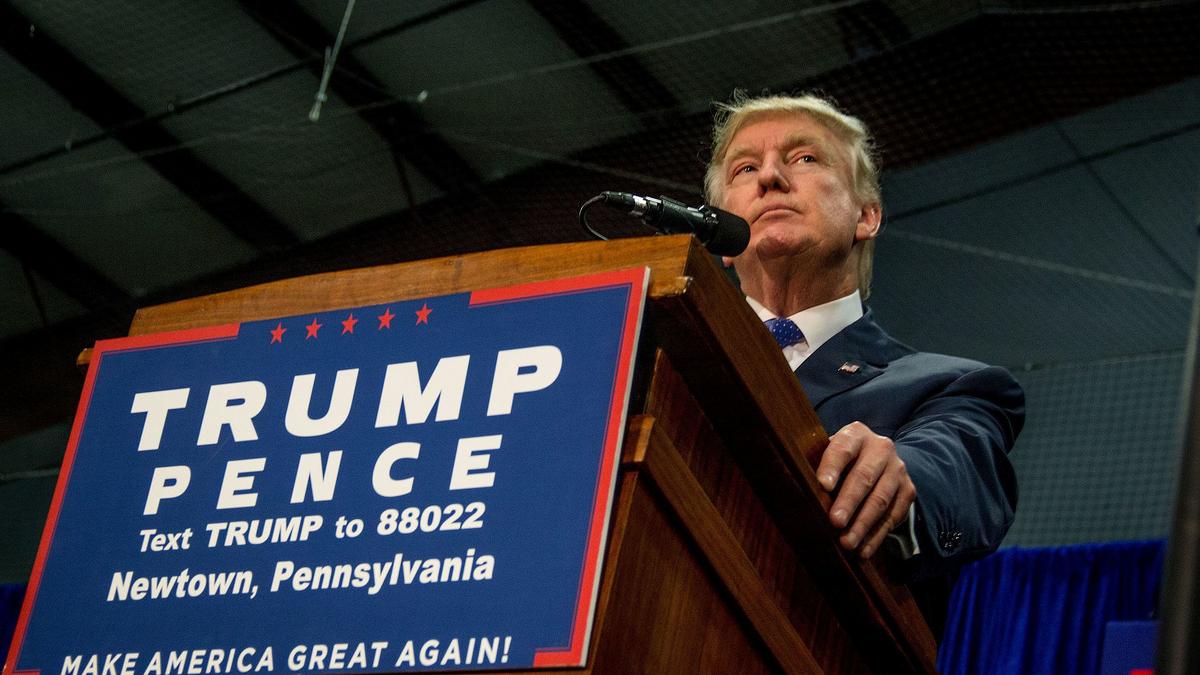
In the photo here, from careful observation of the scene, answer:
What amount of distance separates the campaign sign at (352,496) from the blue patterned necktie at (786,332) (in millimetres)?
681

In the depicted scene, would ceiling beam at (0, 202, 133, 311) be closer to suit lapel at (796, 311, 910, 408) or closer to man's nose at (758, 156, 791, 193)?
man's nose at (758, 156, 791, 193)

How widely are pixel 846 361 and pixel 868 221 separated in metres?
0.52

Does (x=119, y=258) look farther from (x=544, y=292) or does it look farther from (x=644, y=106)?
(x=544, y=292)

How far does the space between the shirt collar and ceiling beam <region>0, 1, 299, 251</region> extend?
15.4 feet

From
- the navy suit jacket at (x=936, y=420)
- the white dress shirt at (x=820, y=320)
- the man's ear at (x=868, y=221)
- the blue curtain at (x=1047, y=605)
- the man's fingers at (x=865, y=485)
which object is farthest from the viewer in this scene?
the blue curtain at (x=1047, y=605)

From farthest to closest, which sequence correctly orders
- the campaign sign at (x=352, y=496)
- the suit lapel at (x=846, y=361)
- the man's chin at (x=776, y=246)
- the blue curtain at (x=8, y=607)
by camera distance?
the blue curtain at (x=8, y=607) → the man's chin at (x=776, y=246) → the suit lapel at (x=846, y=361) → the campaign sign at (x=352, y=496)

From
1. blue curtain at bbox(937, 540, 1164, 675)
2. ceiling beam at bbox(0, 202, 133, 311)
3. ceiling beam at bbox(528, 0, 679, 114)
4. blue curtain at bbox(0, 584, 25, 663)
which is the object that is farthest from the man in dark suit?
blue curtain at bbox(0, 584, 25, 663)

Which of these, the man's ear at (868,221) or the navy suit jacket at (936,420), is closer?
the navy suit jacket at (936,420)

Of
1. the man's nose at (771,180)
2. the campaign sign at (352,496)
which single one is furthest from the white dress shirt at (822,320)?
the campaign sign at (352,496)

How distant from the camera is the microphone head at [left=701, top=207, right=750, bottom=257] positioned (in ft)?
4.47

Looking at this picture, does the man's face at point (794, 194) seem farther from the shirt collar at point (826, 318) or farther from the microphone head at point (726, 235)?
the microphone head at point (726, 235)

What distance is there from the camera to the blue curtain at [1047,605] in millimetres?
5020

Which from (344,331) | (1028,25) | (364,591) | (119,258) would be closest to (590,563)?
(364,591)

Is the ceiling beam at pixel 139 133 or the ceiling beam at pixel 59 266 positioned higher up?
the ceiling beam at pixel 139 133
